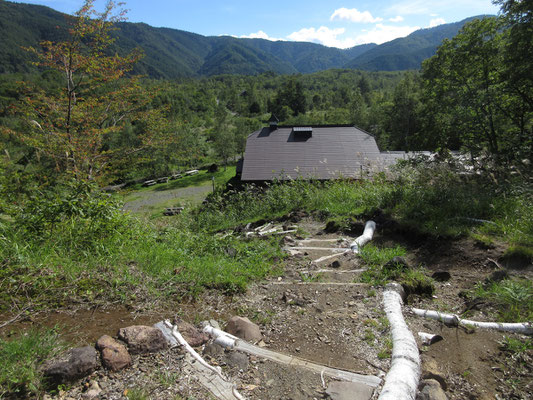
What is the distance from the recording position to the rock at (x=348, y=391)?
6.93ft

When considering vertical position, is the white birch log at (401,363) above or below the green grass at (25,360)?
below

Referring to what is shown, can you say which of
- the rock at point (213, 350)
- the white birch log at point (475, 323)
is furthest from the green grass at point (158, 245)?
the rock at point (213, 350)

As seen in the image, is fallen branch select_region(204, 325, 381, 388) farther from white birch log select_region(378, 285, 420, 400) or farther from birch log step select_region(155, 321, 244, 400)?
birch log step select_region(155, 321, 244, 400)

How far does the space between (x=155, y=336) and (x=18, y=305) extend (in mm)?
1437

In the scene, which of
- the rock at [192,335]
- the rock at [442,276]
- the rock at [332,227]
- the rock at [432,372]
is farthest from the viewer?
the rock at [332,227]

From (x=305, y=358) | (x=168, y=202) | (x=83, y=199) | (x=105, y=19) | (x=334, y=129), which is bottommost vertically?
(x=168, y=202)

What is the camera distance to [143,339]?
2.49m

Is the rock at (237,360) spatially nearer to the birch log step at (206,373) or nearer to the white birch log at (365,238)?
the birch log step at (206,373)

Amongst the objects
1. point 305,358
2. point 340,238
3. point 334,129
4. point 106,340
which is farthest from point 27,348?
point 334,129

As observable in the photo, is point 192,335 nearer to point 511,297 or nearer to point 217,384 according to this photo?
point 217,384

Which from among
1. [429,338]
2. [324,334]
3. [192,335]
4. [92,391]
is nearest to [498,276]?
[429,338]

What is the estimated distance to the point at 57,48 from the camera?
25.2 feet

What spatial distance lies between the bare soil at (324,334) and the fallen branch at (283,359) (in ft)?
0.23

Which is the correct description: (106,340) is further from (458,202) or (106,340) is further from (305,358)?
(458,202)
